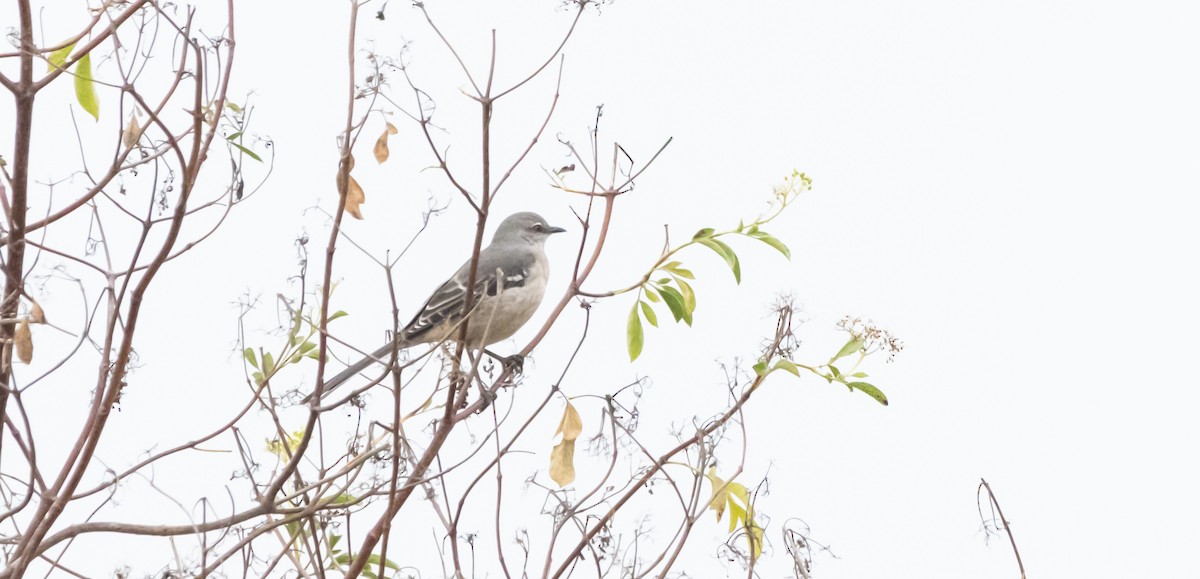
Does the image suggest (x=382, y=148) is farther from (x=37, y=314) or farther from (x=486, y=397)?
(x=37, y=314)

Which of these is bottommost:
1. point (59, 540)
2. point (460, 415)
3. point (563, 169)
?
point (59, 540)

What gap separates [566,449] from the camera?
3.12 m

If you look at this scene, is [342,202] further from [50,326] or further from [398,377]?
[50,326]

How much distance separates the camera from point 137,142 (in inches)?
108

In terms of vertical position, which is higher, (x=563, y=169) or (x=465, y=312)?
(x=563, y=169)

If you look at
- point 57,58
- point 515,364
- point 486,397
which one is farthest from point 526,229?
point 57,58

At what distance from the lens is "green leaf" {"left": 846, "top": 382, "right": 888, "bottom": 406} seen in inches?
118

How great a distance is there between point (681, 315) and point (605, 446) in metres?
0.41

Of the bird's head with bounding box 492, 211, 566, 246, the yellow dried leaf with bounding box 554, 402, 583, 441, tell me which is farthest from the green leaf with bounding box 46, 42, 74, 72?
the bird's head with bounding box 492, 211, 566, 246

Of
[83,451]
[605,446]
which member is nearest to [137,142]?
[83,451]

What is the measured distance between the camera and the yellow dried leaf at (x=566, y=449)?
10.1 ft

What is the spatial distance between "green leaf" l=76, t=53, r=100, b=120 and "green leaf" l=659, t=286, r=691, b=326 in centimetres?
155

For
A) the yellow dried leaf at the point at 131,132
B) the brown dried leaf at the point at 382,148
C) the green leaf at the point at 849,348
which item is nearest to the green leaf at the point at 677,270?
the green leaf at the point at 849,348

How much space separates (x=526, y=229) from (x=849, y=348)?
360cm
